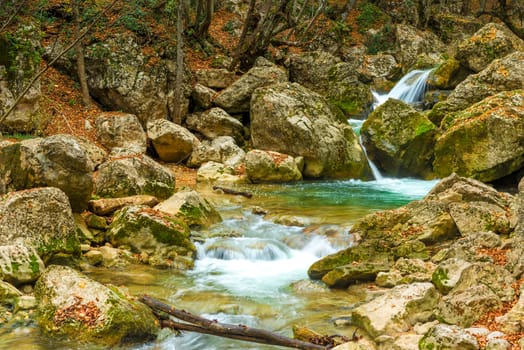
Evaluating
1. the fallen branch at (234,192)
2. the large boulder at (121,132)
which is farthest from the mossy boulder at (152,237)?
the large boulder at (121,132)

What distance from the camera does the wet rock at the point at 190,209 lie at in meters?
9.73

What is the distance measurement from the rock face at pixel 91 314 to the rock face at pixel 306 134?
1027 centimetres

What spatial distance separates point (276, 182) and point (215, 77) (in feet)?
20.3

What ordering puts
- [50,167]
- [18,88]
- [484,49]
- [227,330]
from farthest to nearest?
1. [484,49]
2. [18,88]
3. [50,167]
4. [227,330]

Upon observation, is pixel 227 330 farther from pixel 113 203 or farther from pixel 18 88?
pixel 18 88

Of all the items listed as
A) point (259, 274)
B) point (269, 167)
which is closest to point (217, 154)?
point (269, 167)

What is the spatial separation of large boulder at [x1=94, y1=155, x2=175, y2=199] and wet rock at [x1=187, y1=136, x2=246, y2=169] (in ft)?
13.8

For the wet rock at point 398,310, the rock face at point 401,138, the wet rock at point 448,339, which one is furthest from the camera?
the rock face at point 401,138

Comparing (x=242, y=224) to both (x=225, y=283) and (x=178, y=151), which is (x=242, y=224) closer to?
(x=225, y=283)

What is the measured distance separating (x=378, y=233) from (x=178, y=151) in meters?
9.03

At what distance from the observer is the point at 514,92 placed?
13.1 metres

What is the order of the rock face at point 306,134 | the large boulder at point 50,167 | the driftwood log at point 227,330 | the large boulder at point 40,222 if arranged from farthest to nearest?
the rock face at point 306,134, the large boulder at point 50,167, the large boulder at point 40,222, the driftwood log at point 227,330

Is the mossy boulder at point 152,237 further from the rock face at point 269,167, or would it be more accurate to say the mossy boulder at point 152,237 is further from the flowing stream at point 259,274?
the rock face at point 269,167

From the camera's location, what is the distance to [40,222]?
7469mm
